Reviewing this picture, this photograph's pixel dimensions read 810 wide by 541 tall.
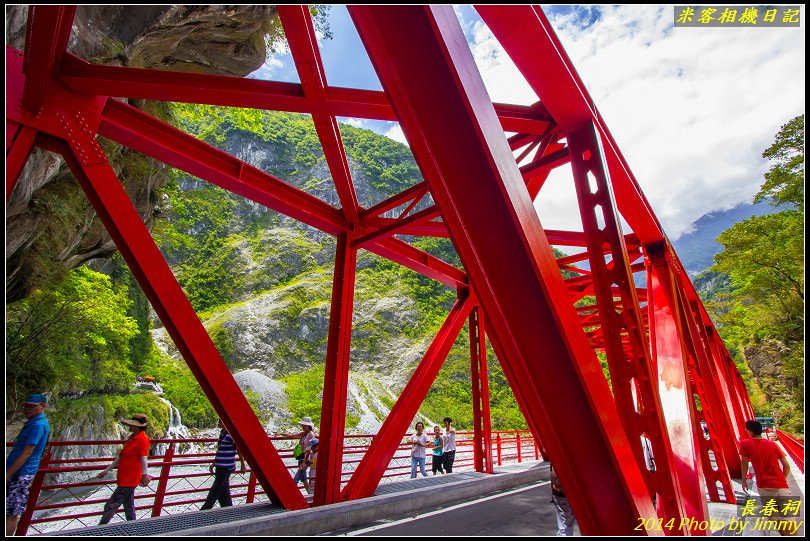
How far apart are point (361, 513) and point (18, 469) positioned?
4.61m

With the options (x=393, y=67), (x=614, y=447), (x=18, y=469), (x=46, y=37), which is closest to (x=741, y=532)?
(x=614, y=447)

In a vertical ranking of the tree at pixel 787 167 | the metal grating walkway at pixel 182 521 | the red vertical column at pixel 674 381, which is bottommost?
the metal grating walkway at pixel 182 521

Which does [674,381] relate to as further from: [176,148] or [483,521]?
[176,148]

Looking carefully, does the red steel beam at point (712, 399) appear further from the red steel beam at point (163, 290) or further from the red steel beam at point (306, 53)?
the red steel beam at point (163, 290)

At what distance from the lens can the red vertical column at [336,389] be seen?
25.3ft

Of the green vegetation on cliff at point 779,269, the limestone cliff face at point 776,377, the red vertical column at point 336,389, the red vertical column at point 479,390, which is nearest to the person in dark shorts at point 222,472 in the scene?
the red vertical column at point 336,389

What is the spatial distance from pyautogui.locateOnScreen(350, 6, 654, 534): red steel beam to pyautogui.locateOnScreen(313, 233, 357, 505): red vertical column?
18.2 ft

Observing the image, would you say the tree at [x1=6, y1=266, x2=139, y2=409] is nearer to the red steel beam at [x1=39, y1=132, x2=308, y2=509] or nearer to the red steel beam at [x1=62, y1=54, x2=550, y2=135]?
the red steel beam at [x1=39, y1=132, x2=308, y2=509]

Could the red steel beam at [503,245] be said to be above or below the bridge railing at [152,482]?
above

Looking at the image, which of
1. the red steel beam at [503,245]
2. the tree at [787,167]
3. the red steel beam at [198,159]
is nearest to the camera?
the red steel beam at [503,245]

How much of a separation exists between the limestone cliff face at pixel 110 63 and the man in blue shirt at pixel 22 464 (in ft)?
11.5

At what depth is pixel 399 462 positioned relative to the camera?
2953 centimetres

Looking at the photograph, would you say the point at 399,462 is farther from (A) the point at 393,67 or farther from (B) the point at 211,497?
(A) the point at 393,67

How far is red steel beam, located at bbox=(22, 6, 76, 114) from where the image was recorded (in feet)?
14.9
